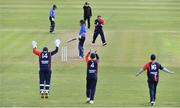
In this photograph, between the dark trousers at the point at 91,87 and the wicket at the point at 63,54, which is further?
the wicket at the point at 63,54

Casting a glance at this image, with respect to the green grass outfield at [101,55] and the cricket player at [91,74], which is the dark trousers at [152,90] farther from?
the cricket player at [91,74]

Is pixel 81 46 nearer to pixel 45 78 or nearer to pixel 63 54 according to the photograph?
pixel 63 54

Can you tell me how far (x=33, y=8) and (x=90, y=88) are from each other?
37.7 meters

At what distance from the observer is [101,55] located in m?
32.6

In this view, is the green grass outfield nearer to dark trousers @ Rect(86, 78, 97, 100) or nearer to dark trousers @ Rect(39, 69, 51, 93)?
dark trousers @ Rect(86, 78, 97, 100)

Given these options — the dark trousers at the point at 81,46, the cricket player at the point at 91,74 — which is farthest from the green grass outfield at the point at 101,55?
the dark trousers at the point at 81,46

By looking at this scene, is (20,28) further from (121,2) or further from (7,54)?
(121,2)

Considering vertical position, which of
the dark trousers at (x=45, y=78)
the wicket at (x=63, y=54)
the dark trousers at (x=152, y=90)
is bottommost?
Answer: the dark trousers at (x=152, y=90)

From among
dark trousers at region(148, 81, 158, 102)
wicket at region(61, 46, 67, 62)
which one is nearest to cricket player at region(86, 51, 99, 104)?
dark trousers at region(148, 81, 158, 102)

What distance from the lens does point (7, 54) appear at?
3244 cm

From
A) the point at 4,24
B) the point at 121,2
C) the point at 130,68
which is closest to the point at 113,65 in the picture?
the point at 130,68

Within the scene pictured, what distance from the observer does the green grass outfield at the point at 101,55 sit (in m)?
23.2

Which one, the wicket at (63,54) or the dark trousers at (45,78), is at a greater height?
the wicket at (63,54)

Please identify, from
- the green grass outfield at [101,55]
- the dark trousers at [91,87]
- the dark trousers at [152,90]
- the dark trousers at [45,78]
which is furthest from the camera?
the green grass outfield at [101,55]
